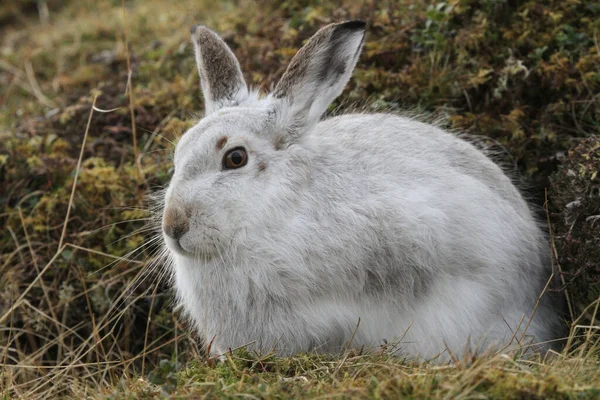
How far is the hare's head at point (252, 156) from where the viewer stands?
13.4 ft

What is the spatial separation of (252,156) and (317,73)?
0.63 m

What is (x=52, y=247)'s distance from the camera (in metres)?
5.64

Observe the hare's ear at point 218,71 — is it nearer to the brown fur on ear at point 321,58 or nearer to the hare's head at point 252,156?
the hare's head at point 252,156

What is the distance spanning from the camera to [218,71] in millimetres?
4875

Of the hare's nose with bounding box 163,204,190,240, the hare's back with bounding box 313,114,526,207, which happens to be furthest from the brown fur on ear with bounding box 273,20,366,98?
the hare's nose with bounding box 163,204,190,240

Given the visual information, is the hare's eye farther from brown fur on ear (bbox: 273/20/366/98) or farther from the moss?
the moss

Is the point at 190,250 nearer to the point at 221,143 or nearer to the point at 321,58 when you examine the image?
the point at 221,143

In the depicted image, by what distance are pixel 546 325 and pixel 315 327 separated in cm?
153

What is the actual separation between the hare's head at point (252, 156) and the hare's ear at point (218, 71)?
137mm

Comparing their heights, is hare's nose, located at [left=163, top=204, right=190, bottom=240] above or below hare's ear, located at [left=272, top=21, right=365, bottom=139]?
below

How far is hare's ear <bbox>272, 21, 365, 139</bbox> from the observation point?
4379mm

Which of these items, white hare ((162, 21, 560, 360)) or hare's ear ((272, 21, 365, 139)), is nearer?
white hare ((162, 21, 560, 360))

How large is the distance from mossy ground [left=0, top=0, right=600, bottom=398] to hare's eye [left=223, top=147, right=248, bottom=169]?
36.5 inches

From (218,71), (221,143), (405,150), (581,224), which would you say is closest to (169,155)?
(218,71)
